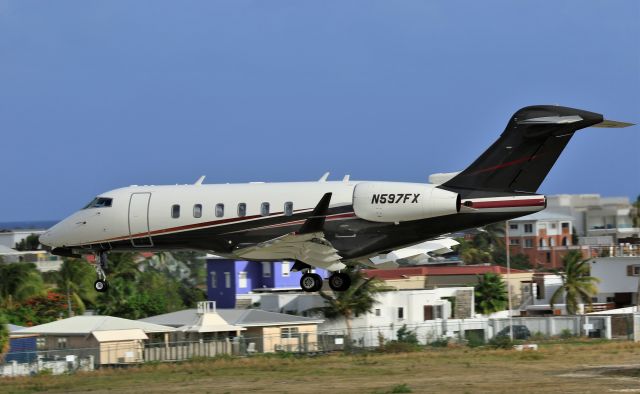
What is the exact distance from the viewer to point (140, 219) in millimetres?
35781

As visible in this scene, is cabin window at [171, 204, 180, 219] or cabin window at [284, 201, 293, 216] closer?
cabin window at [284, 201, 293, 216]

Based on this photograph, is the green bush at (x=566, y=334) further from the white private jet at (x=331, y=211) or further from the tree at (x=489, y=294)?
the white private jet at (x=331, y=211)

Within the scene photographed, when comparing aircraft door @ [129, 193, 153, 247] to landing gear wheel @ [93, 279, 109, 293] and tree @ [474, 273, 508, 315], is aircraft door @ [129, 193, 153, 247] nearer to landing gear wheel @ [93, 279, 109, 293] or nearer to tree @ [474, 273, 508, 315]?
landing gear wheel @ [93, 279, 109, 293]

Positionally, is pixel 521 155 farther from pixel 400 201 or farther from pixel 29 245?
pixel 29 245

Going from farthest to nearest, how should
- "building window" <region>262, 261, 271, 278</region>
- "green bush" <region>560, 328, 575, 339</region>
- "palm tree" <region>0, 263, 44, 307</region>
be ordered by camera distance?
"building window" <region>262, 261, 271, 278</region>, "palm tree" <region>0, 263, 44, 307</region>, "green bush" <region>560, 328, 575, 339</region>

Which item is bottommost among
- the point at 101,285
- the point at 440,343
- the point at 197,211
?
the point at 440,343

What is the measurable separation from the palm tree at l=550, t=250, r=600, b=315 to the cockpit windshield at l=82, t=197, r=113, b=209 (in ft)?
149

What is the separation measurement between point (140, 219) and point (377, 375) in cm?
924

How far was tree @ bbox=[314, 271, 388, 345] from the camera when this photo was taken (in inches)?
2376

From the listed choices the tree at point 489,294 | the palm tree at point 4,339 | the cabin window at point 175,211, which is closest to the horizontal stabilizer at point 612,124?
the cabin window at point 175,211

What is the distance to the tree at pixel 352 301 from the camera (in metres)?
60.3

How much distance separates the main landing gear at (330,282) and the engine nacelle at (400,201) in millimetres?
2574

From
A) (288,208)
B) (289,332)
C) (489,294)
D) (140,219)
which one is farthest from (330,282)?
(489,294)

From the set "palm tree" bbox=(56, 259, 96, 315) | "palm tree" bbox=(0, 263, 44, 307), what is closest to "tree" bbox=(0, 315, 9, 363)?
"palm tree" bbox=(0, 263, 44, 307)
